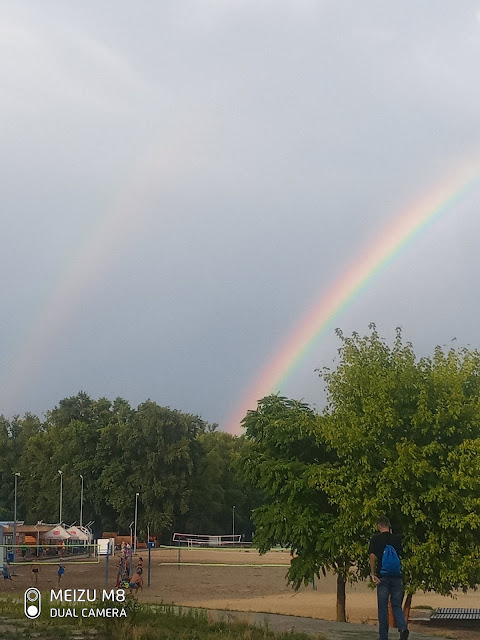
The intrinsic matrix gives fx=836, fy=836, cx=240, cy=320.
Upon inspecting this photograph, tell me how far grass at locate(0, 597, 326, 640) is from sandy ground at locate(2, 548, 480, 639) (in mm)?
9776

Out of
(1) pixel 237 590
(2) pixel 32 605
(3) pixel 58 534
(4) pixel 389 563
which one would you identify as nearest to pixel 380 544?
(4) pixel 389 563

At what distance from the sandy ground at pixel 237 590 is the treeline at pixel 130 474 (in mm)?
34452

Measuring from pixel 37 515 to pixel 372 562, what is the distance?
112 meters

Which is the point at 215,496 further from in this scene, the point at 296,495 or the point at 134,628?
the point at 134,628

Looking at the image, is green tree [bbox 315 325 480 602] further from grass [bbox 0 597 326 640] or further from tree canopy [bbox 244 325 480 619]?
grass [bbox 0 597 326 640]

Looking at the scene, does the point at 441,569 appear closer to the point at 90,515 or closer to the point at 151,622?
the point at 151,622

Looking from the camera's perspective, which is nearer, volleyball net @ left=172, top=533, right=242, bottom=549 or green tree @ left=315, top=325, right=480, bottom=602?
green tree @ left=315, top=325, right=480, bottom=602

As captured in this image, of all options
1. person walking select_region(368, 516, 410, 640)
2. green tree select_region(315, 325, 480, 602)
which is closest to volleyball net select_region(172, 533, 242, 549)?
green tree select_region(315, 325, 480, 602)

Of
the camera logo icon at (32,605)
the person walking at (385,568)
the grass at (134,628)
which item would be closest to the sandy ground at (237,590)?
the camera logo icon at (32,605)

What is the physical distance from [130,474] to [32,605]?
3488 inches

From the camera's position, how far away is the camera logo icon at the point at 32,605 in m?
16.0

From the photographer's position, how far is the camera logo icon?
16.0m

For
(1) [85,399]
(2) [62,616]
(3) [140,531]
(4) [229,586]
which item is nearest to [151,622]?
(2) [62,616]

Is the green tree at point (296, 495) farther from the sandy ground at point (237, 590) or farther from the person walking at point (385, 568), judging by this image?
the person walking at point (385, 568)
